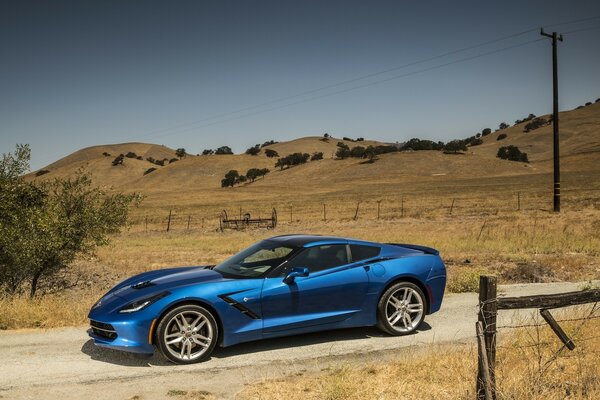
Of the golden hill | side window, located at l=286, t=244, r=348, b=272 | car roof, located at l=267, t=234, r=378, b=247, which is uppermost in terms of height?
the golden hill

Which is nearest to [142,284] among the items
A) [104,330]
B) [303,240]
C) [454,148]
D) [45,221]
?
[104,330]

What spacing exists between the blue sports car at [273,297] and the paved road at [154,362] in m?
0.26

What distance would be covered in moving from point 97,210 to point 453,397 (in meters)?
10.7

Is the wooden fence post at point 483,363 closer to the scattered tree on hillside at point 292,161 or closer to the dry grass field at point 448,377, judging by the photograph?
the dry grass field at point 448,377

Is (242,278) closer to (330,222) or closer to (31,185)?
(31,185)

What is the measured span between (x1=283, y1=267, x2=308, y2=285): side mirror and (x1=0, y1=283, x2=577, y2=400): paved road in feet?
2.87

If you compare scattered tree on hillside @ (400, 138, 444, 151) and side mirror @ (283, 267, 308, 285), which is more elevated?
scattered tree on hillside @ (400, 138, 444, 151)

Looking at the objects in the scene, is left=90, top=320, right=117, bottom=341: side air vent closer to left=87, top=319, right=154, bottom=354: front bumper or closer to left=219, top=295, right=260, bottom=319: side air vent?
left=87, top=319, right=154, bottom=354: front bumper

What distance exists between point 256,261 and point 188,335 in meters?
1.45

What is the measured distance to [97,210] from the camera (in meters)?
13.7

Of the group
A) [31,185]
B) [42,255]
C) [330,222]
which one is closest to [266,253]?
[42,255]

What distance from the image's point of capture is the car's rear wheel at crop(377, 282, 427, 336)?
7.47 metres

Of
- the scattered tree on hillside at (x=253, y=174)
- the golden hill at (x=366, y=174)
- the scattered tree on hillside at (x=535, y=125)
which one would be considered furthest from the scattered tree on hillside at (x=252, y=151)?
the scattered tree on hillside at (x=535, y=125)

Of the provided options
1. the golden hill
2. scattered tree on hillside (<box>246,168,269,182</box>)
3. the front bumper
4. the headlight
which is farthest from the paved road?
scattered tree on hillside (<box>246,168,269,182</box>)
